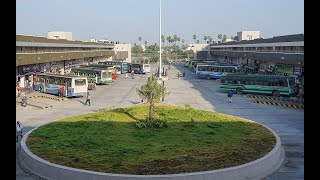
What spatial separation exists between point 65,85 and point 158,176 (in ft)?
78.5

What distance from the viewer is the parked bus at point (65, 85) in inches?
1281

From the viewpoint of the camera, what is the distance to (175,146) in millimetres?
13984

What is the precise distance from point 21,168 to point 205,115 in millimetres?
10497

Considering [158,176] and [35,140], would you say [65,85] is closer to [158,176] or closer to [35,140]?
[35,140]

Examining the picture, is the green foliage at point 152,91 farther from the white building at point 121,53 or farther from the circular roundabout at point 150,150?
the white building at point 121,53

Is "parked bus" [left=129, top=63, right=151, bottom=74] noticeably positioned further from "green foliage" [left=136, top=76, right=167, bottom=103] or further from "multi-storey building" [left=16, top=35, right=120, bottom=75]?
"green foliage" [left=136, top=76, right=167, bottom=103]

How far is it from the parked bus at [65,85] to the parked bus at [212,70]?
24.2 metres

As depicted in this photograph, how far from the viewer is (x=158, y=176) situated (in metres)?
10.8

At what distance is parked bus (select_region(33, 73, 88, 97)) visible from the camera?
32.5m

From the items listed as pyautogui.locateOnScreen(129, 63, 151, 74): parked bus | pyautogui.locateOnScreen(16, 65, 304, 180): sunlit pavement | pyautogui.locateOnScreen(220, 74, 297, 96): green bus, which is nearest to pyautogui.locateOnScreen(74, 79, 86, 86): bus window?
pyautogui.locateOnScreen(16, 65, 304, 180): sunlit pavement

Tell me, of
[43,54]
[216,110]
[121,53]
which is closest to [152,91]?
[216,110]

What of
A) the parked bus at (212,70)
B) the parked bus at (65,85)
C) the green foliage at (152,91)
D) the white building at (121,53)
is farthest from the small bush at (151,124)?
the white building at (121,53)
